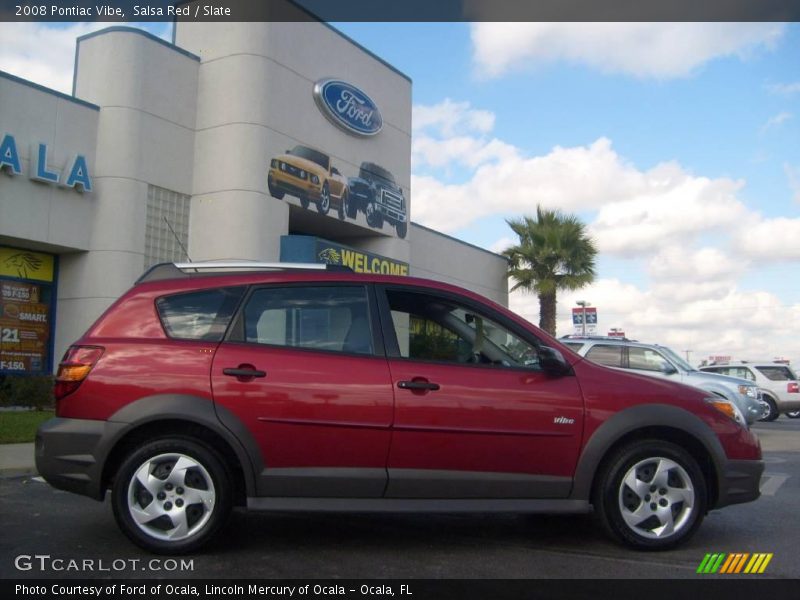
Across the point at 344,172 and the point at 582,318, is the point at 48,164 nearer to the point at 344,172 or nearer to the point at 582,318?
the point at 344,172

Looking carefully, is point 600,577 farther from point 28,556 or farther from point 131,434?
point 28,556

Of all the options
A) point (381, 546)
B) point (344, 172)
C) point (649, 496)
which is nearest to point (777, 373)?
point (344, 172)

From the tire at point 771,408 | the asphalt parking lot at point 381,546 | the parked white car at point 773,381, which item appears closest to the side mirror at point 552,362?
the asphalt parking lot at point 381,546

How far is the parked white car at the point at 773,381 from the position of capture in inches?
910

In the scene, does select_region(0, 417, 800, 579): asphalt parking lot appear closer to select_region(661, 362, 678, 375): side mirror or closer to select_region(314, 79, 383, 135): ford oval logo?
select_region(661, 362, 678, 375): side mirror

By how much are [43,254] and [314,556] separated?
1437 centimetres

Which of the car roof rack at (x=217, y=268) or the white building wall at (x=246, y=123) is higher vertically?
the white building wall at (x=246, y=123)

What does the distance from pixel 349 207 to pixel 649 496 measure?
17015mm

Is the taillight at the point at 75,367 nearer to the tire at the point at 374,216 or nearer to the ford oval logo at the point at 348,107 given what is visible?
the ford oval logo at the point at 348,107

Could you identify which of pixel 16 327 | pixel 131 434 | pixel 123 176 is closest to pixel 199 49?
pixel 123 176

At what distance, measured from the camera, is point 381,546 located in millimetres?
5285

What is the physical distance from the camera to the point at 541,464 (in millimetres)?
5043

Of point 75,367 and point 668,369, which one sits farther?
point 668,369

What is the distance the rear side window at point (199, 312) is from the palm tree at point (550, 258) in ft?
71.7
